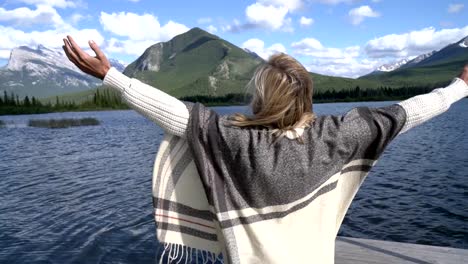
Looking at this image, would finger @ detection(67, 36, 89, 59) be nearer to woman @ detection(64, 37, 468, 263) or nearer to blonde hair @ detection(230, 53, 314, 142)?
woman @ detection(64, 37, 468, 263)

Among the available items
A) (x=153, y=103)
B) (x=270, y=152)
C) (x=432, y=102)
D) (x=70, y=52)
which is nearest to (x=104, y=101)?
(x=70, y=52)

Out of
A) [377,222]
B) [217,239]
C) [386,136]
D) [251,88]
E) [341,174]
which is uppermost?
[251,88]

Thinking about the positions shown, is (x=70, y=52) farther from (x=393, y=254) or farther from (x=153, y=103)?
(x=393, y=254)

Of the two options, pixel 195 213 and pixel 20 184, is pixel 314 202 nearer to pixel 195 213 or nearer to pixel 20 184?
pixel 195 213

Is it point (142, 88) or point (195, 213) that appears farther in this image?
point (195, 213)

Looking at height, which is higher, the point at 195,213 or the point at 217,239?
the point at 195,213

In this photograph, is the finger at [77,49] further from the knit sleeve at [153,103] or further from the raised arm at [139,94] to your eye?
the knit sleeve at [153,103]

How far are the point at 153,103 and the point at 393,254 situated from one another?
482 centimetres

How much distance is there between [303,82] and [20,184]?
19206 mm

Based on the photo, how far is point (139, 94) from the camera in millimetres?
2400

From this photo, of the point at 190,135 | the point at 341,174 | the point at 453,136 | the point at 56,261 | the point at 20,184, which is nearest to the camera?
the point at 190,135

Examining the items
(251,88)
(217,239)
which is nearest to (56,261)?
(217,239)

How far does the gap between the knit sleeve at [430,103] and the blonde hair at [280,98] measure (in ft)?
2.13

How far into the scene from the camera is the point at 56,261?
32.2 ft
